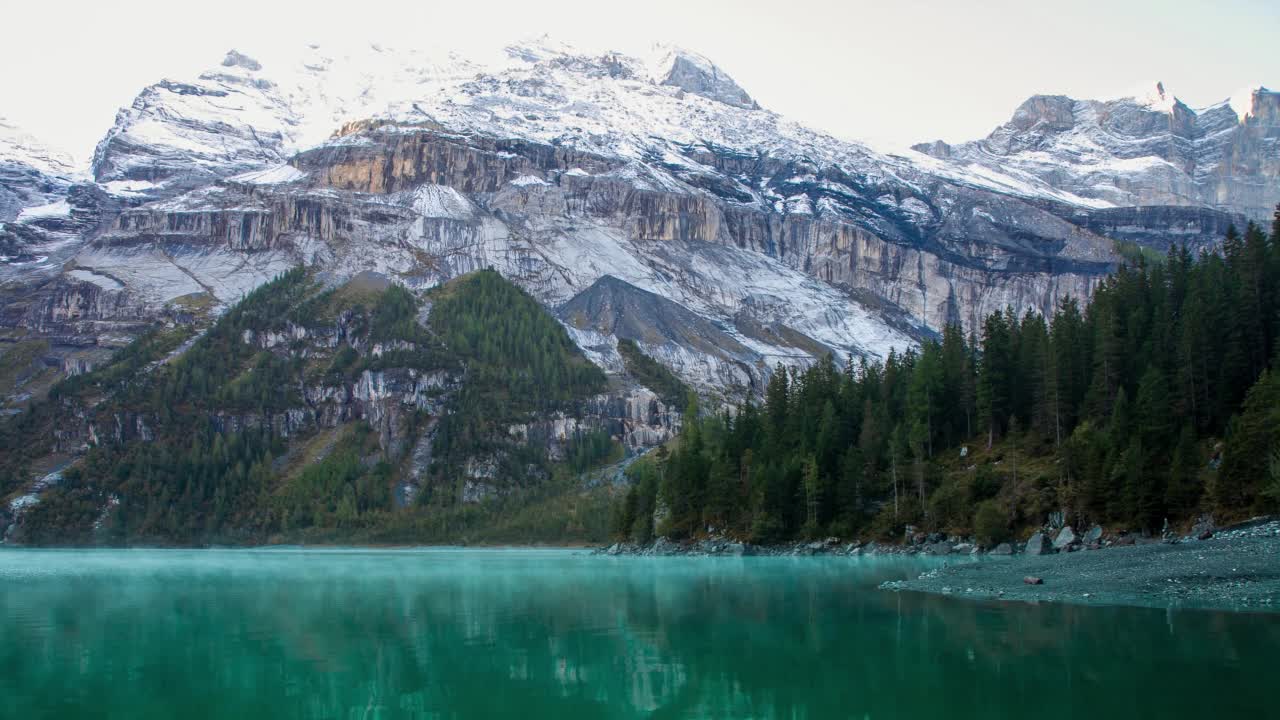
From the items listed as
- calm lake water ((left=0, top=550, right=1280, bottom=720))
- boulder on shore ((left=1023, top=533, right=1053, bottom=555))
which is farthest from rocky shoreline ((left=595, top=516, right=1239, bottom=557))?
calm lake water ((left=0, top=550, right=1280, bottom=720))

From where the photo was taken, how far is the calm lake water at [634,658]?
907 inches

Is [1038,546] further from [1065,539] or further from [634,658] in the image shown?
[634,658]

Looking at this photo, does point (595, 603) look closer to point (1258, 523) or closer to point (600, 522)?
point (1258, 523)

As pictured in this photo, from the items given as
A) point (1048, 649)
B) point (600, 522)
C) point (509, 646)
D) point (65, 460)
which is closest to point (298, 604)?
point (509, 646)

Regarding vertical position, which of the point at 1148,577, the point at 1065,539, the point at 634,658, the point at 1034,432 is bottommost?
the point at 634,658

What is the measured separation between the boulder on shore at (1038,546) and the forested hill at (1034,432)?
3855mm

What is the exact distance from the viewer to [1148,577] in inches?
1620

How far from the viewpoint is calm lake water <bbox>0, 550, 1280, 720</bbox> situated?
23031 millimetres

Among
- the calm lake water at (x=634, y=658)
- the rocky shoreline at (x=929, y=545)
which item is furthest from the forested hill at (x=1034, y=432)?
the calm lake water at (x=634, y=658)

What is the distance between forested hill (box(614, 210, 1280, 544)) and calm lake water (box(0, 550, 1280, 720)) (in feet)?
75.9

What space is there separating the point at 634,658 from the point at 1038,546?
40.4 meters

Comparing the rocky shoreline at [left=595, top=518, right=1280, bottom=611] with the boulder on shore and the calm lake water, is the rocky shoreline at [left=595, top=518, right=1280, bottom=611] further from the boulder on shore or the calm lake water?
the calm lake water

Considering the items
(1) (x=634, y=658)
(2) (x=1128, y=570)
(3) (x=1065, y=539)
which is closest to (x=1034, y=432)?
(3) (x=1065, y=539)

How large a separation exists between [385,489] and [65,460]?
215ft
